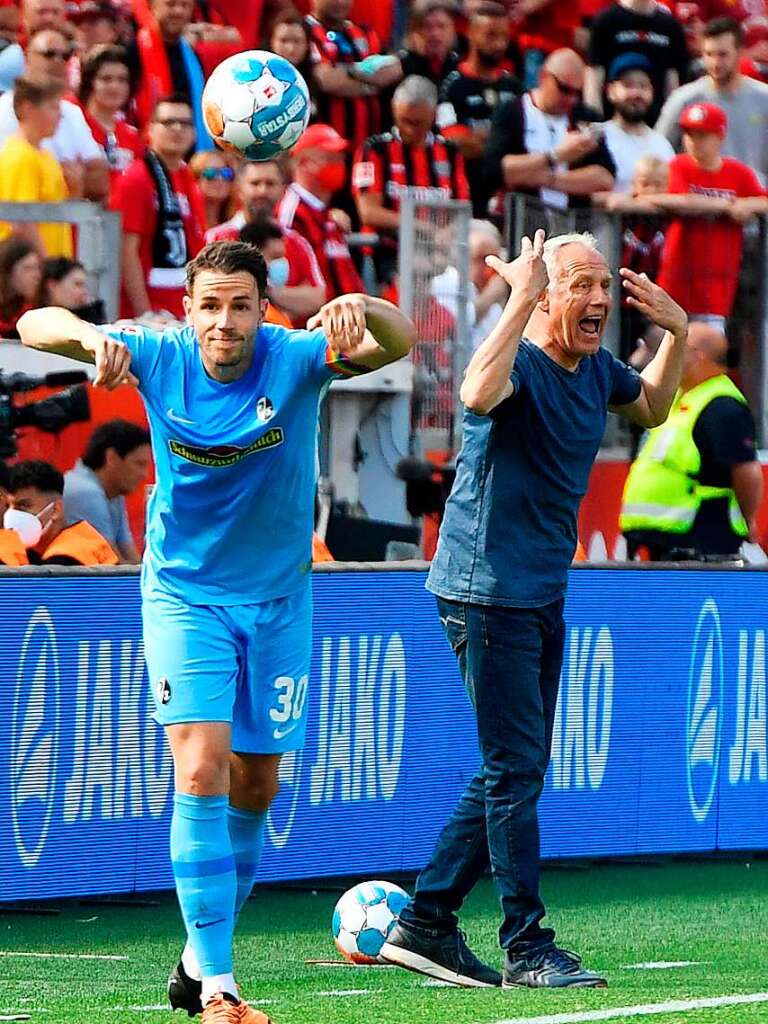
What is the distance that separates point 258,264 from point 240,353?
267 mm

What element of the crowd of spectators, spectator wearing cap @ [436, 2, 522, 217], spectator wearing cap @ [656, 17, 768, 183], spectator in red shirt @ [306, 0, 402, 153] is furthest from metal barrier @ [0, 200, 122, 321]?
spectator wearing cap @ [656, 17, 768, 183]

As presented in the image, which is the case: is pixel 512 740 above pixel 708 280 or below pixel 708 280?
below

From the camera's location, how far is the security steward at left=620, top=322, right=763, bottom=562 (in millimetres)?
11211

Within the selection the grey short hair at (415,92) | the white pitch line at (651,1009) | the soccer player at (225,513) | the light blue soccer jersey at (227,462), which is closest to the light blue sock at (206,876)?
the soccer player at (225,513)

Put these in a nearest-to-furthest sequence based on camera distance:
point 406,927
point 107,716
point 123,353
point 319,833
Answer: point 123,353 → point 406,927 → point 107,716 → point 319,833

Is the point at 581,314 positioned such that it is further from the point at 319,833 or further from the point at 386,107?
the point at 386,107

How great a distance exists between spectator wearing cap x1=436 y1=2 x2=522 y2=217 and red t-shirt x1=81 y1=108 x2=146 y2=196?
90.8 inches

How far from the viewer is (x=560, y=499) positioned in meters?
6.70

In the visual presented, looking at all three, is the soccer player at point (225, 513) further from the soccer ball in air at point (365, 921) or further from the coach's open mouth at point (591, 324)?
the soccer ball in air at point (365, 921)

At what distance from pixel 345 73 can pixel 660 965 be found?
7538 mm

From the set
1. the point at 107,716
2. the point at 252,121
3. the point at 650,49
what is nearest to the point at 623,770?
the point at 107,716

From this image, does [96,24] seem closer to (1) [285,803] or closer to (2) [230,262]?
(1) [285,803]

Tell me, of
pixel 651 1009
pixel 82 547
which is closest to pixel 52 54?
pixel 82 547

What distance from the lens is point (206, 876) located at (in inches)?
230
